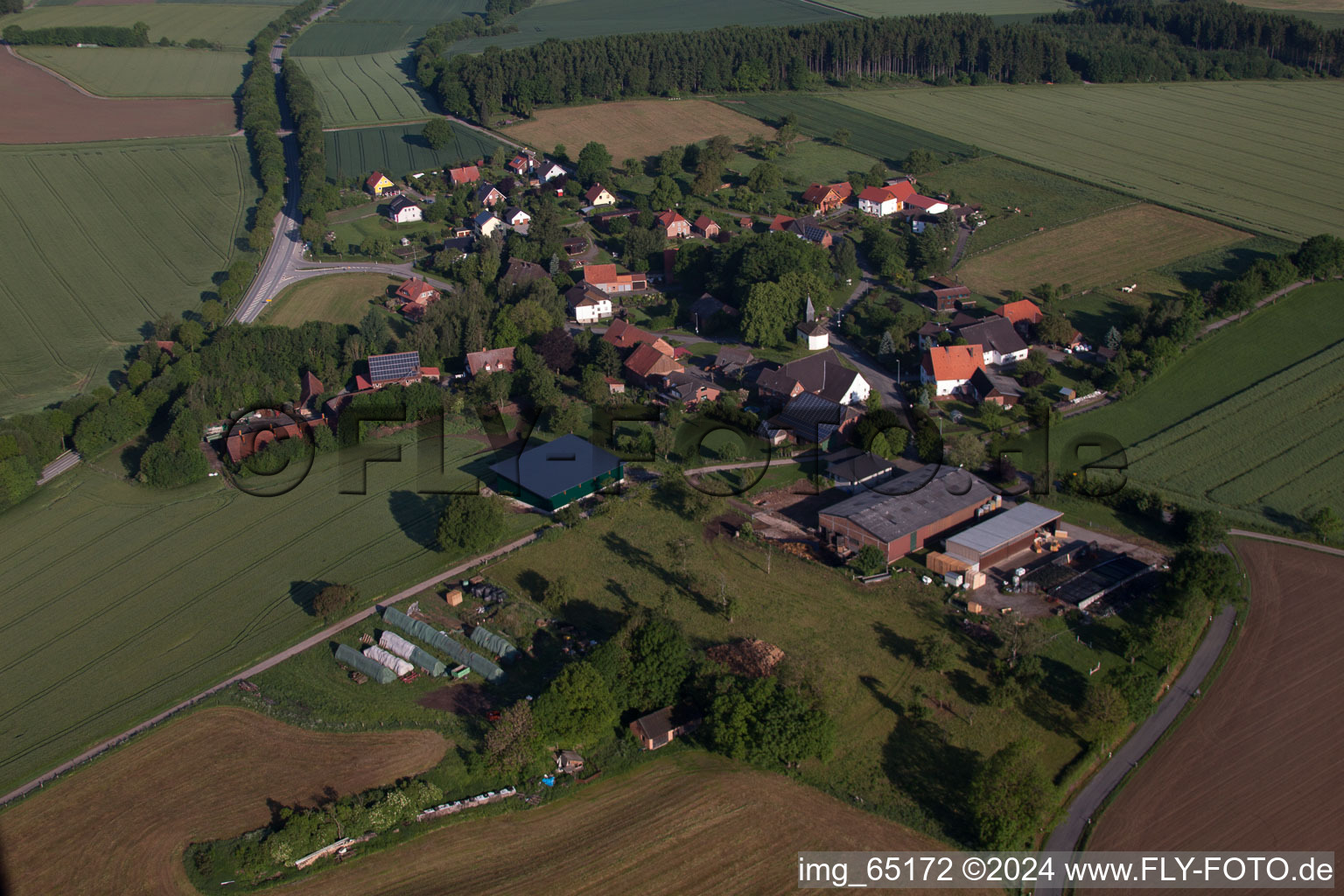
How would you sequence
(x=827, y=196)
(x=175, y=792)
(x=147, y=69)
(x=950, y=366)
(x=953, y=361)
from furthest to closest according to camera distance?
1. (x=147, y=69)
2. (x=827, y=196)
3. (x=953, y=361)
4. (x=950, y=366)
5. (x=175, y=792)

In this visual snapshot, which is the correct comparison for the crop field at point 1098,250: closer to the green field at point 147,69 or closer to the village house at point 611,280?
the village house at point 611,280

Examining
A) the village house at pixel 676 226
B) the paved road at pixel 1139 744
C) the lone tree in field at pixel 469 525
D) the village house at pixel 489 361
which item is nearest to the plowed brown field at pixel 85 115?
the village house at pixel 676 226

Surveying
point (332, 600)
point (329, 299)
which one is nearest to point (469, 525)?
point (332, 600)

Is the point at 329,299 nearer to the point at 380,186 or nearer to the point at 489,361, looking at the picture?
the point at 489,361

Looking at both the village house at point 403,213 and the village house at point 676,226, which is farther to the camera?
the village house at point 403,213

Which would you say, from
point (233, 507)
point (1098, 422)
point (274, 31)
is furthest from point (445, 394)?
point (274, 31)

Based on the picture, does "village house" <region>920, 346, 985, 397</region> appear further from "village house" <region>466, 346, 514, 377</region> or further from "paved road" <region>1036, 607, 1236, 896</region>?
"village house" <region>466, 346, 514, 377</region>
